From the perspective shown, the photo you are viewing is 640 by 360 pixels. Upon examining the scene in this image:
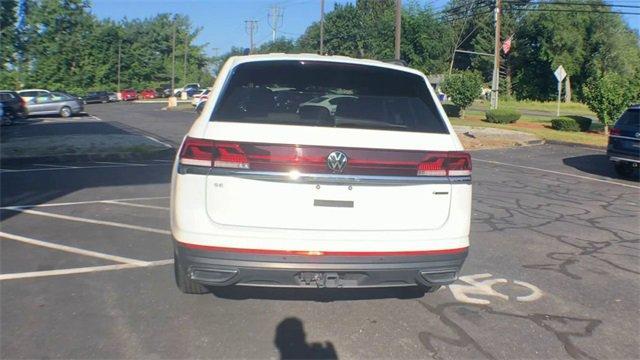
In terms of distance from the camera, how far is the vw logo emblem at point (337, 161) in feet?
11.6

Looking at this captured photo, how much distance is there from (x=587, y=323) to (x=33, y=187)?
8554 mm

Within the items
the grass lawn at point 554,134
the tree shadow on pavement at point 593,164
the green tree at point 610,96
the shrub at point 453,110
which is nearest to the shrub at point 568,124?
the grass lawn at point 554,134

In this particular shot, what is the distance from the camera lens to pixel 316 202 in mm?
3547

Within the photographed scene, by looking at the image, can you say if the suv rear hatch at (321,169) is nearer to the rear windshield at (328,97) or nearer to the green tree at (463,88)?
the rear windshield at (328,97)

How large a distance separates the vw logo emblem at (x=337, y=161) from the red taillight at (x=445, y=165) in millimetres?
500

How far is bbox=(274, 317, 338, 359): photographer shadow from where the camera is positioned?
12.0 feet

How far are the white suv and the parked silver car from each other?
3174 centimetres

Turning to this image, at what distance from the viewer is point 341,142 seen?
357cm

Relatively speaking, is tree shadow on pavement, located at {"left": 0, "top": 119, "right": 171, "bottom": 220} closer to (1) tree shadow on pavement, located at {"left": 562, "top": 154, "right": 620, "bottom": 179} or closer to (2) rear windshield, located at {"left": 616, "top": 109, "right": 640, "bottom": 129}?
(2) rear windshield, located at {"left": 616, "top": 109, "right": 640, "bottom": 129}

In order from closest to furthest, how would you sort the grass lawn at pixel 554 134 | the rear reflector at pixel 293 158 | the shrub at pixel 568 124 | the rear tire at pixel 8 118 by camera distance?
the rear reflector at pixel 293 158 → the grass lawn at pixel 554 134 → the shrub at pixel 568 124 → the rear tire at pixel 8 118

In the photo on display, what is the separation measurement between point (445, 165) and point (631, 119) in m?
10.4

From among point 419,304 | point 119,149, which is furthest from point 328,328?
point 119,149

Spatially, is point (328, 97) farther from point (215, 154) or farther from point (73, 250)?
point (73, 250)

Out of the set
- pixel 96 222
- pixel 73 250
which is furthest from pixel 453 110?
pixel 73 250
